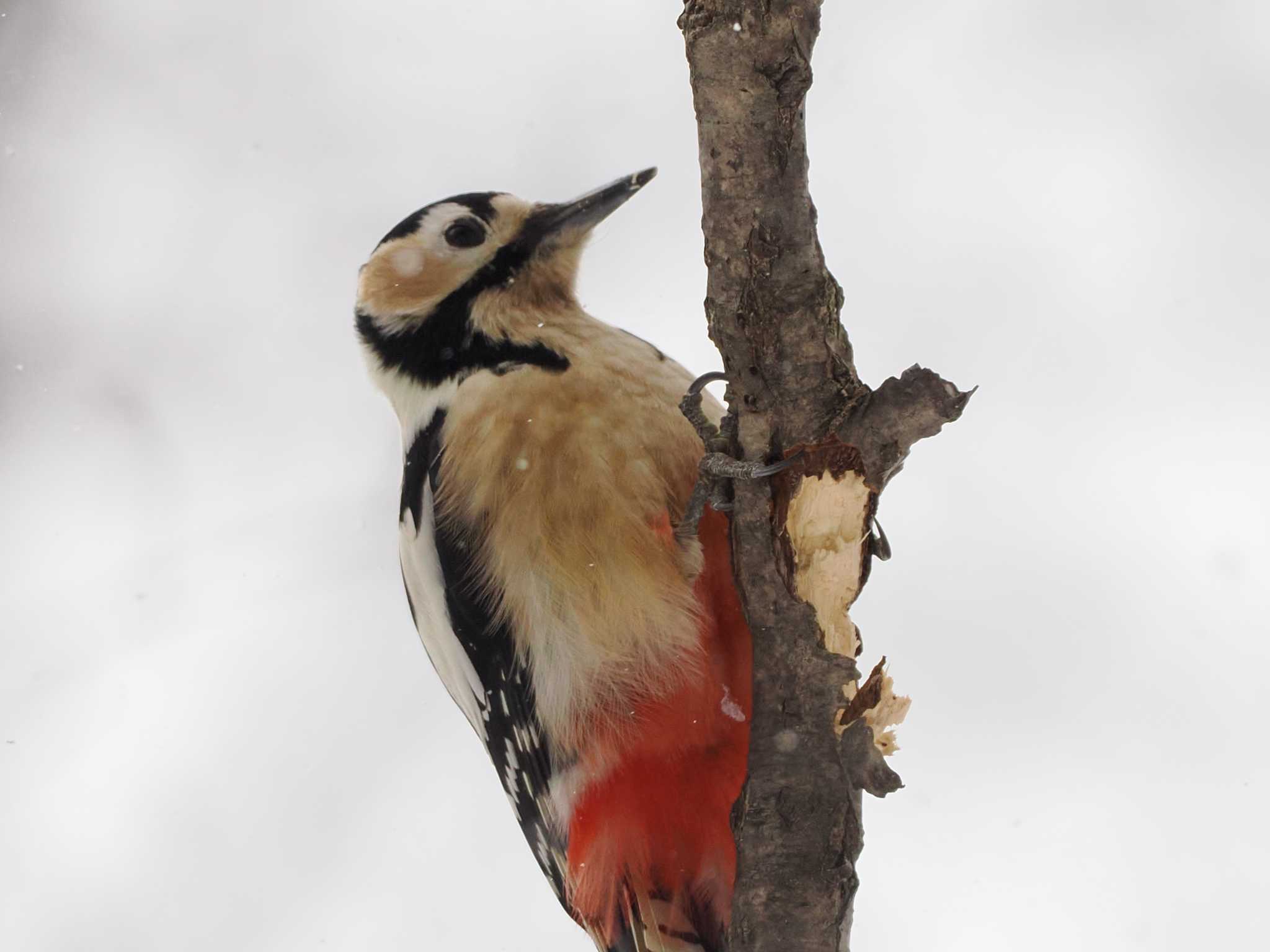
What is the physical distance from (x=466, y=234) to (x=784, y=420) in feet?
3.29

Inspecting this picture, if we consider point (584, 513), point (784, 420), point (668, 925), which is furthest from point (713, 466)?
point (668, 925)

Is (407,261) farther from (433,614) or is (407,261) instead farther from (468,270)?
(433,614)

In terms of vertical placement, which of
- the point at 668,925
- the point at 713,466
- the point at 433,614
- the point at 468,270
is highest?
the point at 468,270

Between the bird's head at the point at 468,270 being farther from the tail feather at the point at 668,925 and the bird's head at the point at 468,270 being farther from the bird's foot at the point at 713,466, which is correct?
the tail feather at the point at 668,925

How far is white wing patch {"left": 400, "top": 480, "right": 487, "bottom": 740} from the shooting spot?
223cm

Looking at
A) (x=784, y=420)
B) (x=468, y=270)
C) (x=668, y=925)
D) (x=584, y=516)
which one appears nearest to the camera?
(x=784, y=420)

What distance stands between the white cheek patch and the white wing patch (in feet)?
1.59

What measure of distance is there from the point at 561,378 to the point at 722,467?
47 centimetres

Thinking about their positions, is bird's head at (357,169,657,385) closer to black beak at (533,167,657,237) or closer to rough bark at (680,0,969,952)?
black beak at (533,167,657,237)

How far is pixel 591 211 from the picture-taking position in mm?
2438

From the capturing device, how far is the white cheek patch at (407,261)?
2441 mm

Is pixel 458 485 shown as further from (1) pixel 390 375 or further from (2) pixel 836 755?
(2) pixel 836 755

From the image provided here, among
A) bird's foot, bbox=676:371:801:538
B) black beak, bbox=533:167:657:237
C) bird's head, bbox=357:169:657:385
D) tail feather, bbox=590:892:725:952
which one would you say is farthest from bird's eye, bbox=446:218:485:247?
tail feather, bbox=590:892:725:952

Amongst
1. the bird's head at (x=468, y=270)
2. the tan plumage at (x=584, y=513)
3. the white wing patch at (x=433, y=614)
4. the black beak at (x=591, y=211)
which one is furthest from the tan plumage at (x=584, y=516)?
the black beak at (x=591, y=211)
